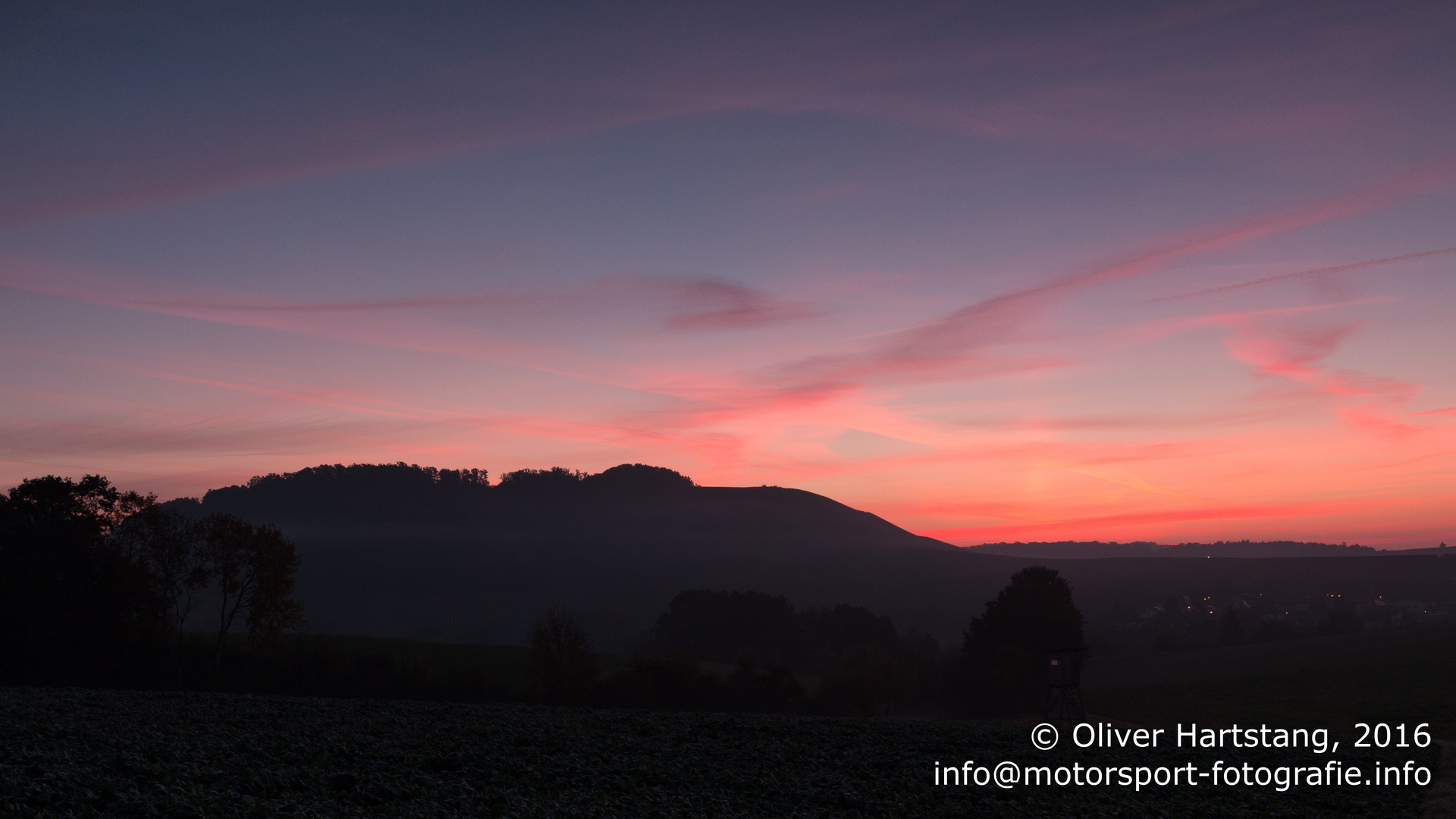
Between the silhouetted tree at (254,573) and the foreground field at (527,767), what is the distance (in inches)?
927

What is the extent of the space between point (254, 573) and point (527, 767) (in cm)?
5215

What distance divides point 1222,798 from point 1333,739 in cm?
2308

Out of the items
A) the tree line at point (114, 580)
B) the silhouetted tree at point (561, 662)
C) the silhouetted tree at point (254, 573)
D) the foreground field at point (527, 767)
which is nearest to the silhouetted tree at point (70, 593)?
the tree line at point (114, 580)

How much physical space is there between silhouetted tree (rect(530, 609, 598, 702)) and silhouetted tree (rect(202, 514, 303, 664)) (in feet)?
66.5

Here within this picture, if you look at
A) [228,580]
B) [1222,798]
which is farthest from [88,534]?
[1222,798]

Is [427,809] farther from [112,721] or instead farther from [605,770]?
[112,721]

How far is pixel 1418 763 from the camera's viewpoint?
3666 centimetres

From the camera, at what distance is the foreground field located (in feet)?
76.9

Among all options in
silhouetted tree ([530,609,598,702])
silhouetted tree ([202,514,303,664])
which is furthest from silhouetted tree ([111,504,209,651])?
silhouetted tree ([530,609,598,702])

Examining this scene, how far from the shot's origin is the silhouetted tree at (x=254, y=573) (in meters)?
71.2

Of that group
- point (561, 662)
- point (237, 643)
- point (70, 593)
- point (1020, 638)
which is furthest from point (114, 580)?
point (1020, 638)

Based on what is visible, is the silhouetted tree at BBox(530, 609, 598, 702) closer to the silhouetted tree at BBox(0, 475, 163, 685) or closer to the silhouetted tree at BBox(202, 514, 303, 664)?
the silhouetted tree at BBox(202, 514, 303, 664)

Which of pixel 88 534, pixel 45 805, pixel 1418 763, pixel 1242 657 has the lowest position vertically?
pixel 1242 657

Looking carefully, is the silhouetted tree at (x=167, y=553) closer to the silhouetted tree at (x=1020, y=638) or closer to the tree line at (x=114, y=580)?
the tree line at (x=114, y=580)
